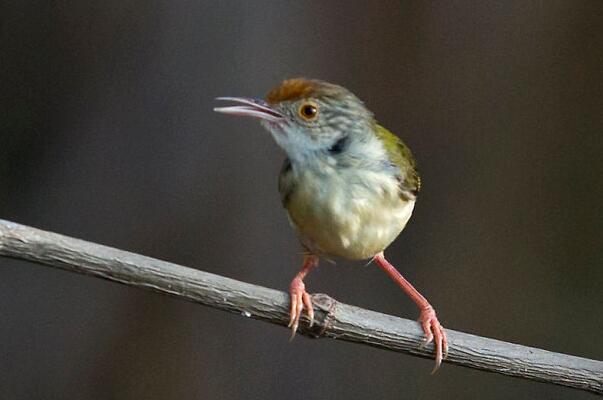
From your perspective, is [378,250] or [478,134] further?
[478,134]

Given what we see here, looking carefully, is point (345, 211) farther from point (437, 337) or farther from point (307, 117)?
point (437, 337)

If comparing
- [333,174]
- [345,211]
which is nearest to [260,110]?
[333,174]

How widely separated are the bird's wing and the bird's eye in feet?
0.85

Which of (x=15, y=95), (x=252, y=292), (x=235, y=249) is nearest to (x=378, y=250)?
(x=252, y=292)

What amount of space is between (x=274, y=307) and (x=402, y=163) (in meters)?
0.76

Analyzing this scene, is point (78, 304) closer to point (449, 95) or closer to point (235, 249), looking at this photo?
point (235, 249)

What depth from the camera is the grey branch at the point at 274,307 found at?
82.6 inches

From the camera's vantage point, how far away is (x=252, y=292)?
2.32 m

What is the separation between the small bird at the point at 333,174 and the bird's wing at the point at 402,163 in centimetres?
2

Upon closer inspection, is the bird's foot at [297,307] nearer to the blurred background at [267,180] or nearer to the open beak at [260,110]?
the open beak at [260,110]

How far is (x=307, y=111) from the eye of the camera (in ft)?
8.87

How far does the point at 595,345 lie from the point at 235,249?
6.07ft

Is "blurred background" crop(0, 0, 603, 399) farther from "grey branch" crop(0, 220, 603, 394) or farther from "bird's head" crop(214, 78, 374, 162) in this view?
"grey branch" crop(0, 220, 603, 394)

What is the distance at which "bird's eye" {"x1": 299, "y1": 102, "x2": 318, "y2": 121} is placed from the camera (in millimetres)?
2703
